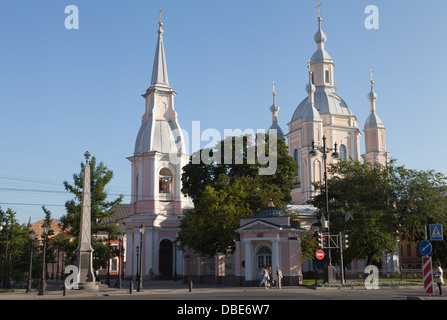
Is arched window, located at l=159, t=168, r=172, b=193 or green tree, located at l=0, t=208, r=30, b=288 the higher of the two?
arched window, located at l=159, t=168, r=172, b=193

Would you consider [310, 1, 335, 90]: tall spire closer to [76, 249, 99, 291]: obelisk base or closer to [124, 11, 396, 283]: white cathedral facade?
[124, 11, 396, 283]: white cathedral facade

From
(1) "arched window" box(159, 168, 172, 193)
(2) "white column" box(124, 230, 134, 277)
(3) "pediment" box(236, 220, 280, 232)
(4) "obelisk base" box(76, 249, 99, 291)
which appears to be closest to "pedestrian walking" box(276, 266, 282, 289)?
(3) "pediment" box(236, 220, 280, 232)

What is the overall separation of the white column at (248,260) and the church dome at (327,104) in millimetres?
33489

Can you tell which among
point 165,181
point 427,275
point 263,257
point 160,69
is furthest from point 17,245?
point 427,275

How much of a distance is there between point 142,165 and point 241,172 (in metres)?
14.9

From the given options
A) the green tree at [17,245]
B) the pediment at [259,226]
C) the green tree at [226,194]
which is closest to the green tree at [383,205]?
the green tree at [226,194]

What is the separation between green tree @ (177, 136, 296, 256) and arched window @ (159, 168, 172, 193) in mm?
10110

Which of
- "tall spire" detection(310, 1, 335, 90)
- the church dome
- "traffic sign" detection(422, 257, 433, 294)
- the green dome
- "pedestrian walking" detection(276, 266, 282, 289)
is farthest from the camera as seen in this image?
"tall spire" detection(310, 1, 335, 90)

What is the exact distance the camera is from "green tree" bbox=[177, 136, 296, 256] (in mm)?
39844

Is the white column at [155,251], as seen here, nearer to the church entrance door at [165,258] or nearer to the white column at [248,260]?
the church entrance door at [165,258]

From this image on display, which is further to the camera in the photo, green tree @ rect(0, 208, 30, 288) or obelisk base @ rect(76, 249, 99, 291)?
green tree @ rect(0, 208, 30, 288)

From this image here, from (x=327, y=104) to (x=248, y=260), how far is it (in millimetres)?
35879

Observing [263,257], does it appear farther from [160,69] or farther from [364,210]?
[160,69]

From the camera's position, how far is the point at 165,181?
5925cm
